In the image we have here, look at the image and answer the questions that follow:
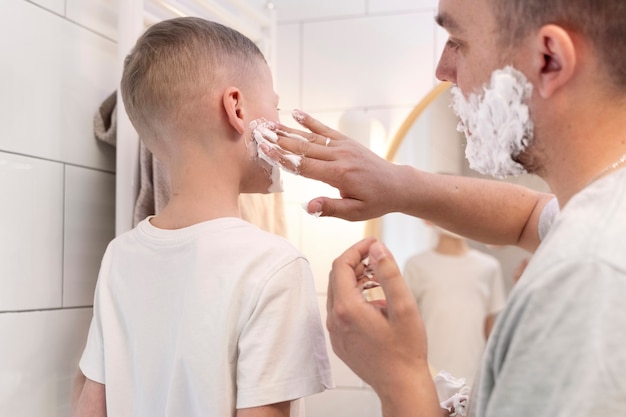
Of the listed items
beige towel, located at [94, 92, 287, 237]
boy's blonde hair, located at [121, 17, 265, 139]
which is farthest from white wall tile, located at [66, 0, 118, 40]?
boy's blonde hair, located at [121, 17, 265, 139]

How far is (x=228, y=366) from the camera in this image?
0.85m

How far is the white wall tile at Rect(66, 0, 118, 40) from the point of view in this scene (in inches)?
46.4

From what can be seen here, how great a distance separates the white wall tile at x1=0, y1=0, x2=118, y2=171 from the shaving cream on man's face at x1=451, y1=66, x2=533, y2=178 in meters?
0.67

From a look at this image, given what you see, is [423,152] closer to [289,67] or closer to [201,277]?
[289,67]

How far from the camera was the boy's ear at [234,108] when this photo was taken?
3.11 ft

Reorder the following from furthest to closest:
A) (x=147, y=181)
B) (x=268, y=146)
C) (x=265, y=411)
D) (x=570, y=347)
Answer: (x=147, y=181), (x=268, y=146), (x=265, y=411), (x=570, y=347)

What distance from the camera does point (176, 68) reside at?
95cm

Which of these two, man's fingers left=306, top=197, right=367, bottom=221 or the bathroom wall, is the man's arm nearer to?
man's fingers left=306, top=197, right=367, bottom=221

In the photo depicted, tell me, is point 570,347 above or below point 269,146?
below

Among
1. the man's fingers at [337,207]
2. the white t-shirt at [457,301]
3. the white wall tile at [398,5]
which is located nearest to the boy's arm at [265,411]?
the man's fingers at [337,207]

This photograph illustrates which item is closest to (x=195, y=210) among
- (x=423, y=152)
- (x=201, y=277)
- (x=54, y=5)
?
(x=201, y=277)

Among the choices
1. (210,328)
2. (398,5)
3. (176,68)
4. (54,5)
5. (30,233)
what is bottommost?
(210,328)

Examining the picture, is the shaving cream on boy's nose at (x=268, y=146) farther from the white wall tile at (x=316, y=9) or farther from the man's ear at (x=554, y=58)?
the white wall tile at (x=316, y=9)

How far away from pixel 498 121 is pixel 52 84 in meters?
0.76
